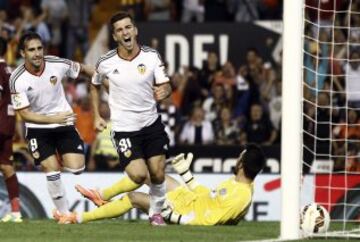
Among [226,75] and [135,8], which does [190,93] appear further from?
[135,8]

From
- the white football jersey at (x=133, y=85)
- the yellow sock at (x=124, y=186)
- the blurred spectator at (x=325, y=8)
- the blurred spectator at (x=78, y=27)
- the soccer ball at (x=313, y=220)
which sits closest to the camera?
the soccer ball at (x=313, y=220)

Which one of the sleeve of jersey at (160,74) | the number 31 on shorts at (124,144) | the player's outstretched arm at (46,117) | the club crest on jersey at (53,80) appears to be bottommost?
the number 31 on shorts at (124,144)

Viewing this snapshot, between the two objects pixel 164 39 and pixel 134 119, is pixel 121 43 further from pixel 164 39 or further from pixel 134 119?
pixel 164 39

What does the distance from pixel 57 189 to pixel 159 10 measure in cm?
1139

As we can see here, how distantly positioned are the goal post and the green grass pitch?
14.7 inches

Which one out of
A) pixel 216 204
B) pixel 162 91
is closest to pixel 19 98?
pixel 162 91

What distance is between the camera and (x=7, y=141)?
1600 centimetres

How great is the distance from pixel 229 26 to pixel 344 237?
37.3 feet

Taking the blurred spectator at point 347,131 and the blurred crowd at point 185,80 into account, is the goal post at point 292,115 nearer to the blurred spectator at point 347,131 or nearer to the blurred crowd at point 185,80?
the blurred spectator at point 347,131

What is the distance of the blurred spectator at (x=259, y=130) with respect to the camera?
2173cm

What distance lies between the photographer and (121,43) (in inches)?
554

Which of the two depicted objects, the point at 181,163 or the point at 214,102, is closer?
the point at 181,163

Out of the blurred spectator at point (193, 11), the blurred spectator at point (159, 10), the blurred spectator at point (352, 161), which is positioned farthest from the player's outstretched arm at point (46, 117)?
the blurred spectator at point (159, 10)

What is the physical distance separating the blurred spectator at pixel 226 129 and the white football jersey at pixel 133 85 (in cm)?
749
